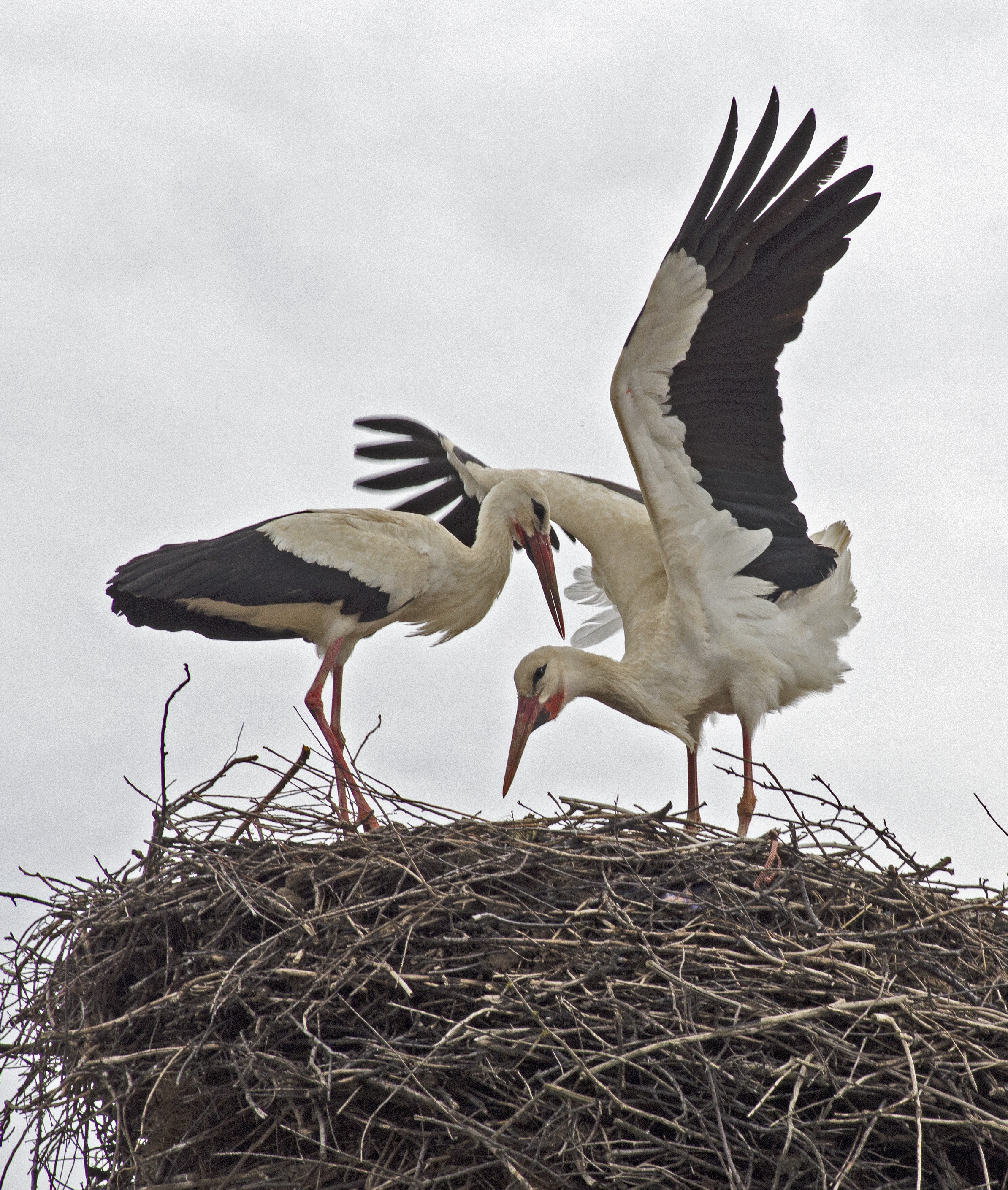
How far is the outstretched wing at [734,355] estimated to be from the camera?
508 cm

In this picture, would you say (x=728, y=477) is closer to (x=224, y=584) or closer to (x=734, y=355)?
(x=734, y=355)

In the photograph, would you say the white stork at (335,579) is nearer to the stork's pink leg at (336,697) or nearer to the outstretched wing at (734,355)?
the stork's pink leg at (336,697)

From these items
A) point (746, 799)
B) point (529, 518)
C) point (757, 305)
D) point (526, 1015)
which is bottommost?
point (526, 1015)

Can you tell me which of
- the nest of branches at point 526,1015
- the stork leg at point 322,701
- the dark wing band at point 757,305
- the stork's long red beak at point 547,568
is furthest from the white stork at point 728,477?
the nest of branches at point 526,1015

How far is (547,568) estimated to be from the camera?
6164 mm

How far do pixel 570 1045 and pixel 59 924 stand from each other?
5.78 ft

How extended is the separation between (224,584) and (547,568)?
4.84ft

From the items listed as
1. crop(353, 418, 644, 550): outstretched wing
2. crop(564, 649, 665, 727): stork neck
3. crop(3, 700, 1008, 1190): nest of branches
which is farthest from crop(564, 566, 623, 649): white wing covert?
crop(3, 700, 1008, 1190): nest of branches

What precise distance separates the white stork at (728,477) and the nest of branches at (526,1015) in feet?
4.20

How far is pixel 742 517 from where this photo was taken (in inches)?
212

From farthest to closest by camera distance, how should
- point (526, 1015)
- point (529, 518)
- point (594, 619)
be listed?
point (594, 619)
point (529, 518)
point (526, 1015)

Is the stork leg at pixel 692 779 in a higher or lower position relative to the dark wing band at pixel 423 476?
lower

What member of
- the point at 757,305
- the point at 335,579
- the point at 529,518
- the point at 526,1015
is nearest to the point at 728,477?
the point at 757,305

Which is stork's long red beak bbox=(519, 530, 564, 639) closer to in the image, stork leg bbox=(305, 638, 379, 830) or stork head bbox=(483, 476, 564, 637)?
stork head bbox=(483, 476, 564, 637)
